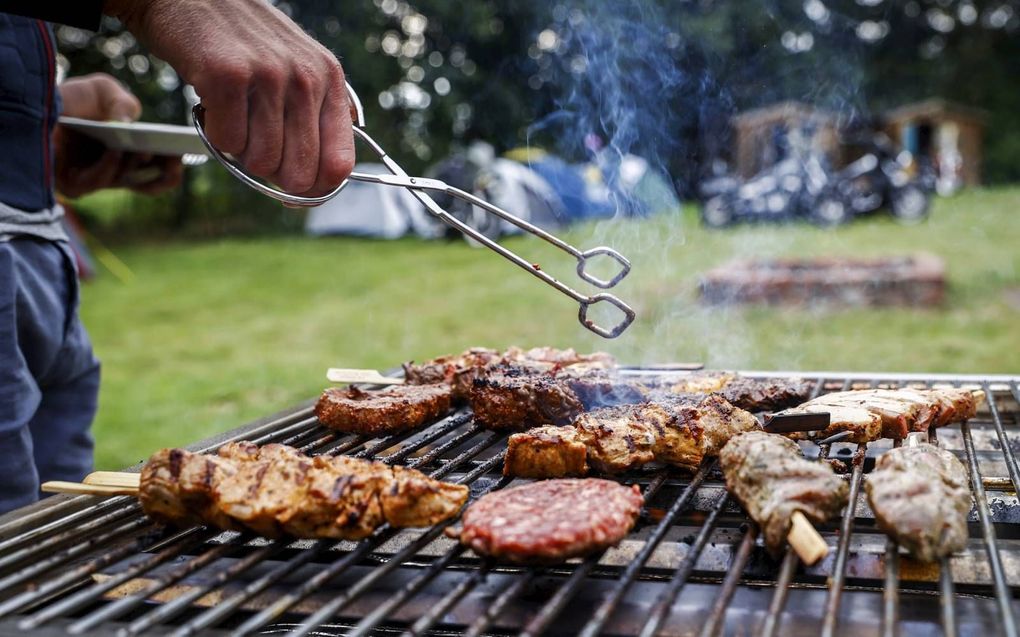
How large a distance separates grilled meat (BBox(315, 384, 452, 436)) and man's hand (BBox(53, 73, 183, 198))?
5.02ft

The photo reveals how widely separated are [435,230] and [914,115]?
16.4m

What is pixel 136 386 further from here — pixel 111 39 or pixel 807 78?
pixel 111 39

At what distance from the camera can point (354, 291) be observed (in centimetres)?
1256

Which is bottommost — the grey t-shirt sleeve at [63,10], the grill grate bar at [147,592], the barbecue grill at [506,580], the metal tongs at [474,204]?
the barbecue grill at [506,580]

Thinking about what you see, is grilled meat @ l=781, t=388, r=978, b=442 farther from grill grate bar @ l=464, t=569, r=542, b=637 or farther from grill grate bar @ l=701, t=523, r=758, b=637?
grill grate bar @ l=464, t=569, r=542, b=637

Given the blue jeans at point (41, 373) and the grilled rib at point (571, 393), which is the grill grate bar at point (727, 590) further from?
the blue jeans at point (41, 373)

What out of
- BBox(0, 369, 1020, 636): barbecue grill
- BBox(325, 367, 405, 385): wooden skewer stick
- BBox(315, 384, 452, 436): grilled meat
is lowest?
BBox(0, 369, 1020, 636): barbecue grill

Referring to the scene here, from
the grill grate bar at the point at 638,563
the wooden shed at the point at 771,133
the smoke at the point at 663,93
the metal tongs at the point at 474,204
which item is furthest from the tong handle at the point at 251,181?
the wooden shed at the point at 771,133

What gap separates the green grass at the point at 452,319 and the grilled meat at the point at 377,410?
2337 millimetres

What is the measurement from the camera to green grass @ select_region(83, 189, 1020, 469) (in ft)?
24.1

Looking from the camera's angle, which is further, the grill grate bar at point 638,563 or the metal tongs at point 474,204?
the metal tongs at point 474,204

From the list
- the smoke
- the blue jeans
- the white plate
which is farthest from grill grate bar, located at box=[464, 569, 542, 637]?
the smoke

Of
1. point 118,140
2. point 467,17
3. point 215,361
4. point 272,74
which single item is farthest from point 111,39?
point 272,74

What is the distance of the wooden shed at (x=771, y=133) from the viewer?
63.4 ft
